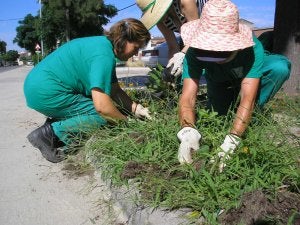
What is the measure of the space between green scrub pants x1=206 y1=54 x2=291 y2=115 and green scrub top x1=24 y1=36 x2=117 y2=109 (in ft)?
3.02

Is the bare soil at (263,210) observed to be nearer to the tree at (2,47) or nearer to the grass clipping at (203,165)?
the grass clipping at (203,165)

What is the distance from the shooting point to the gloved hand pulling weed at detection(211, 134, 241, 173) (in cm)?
238

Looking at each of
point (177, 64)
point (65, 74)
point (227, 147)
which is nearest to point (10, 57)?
point (65, 74)

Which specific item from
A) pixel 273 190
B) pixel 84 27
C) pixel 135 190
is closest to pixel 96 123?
pixel 135 190

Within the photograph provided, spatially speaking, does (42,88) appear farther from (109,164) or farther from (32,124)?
(32,124)

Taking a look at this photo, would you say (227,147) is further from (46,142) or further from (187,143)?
(46,142)

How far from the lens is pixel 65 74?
3611 millimetres

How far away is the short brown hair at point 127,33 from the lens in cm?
341

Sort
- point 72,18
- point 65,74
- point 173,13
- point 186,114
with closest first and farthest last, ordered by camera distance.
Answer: point 186,114, point 65,74, point 173,13, point 72,18

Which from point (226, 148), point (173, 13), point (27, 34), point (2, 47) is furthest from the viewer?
point (2, 47)

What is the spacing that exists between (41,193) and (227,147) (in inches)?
56.4

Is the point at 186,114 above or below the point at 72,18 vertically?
above

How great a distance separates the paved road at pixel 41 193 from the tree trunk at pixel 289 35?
10.6 ft

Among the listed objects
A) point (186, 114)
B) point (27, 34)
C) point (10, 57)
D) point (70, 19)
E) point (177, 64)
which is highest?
point (177, 64)
